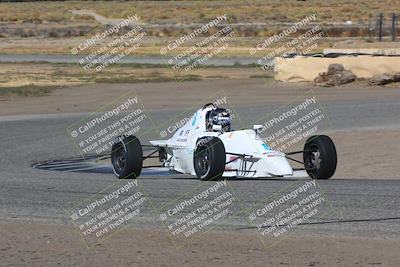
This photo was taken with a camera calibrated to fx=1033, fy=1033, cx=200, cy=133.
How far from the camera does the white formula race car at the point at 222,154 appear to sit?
1539 cm

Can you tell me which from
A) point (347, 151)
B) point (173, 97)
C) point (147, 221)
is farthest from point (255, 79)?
point (147, 221)

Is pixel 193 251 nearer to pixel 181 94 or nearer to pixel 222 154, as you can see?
pixel 222 154

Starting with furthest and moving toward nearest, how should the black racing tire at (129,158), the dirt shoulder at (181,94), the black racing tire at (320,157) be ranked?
the dirt shoulder at (181,94), the black racing tire at (129,158), the black racing tire at (320,157)

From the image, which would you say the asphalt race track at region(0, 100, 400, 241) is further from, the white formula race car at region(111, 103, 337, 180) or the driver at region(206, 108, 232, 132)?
the driver at region(206, 108, 232, 132)

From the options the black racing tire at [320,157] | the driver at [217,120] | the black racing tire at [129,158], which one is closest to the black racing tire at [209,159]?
the driver at [217,120]

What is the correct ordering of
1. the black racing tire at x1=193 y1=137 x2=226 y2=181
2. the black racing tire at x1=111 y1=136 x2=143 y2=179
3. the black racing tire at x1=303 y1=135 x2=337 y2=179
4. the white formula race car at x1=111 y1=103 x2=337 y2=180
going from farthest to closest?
the black racing tire at x1=111 y1=136 x2=143 y2=179 → the black racing tire at x1=303 y1=135 x2=337 y2=179 → the white formula race car at x1=111 y1=103 x2=337 y2=180 → the black racing tire at x1=193 y1=137 x2=226 y2=181

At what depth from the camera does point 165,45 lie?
7044 centimetres

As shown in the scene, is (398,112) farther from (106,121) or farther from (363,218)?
(363,218)

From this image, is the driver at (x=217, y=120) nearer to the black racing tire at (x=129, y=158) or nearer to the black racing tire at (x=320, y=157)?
the black racing tire at (x=129, y=158)

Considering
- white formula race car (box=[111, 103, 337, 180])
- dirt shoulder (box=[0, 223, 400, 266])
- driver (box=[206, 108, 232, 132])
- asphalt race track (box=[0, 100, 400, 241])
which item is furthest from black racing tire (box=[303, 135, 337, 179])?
dirt shoulder (box=[0, 223, 400, 266])

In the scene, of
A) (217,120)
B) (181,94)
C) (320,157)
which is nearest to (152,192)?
(217,120)

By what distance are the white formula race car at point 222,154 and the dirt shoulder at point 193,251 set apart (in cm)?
412

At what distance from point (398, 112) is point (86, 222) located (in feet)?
64.2

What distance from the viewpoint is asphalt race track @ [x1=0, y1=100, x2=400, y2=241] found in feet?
38.4
